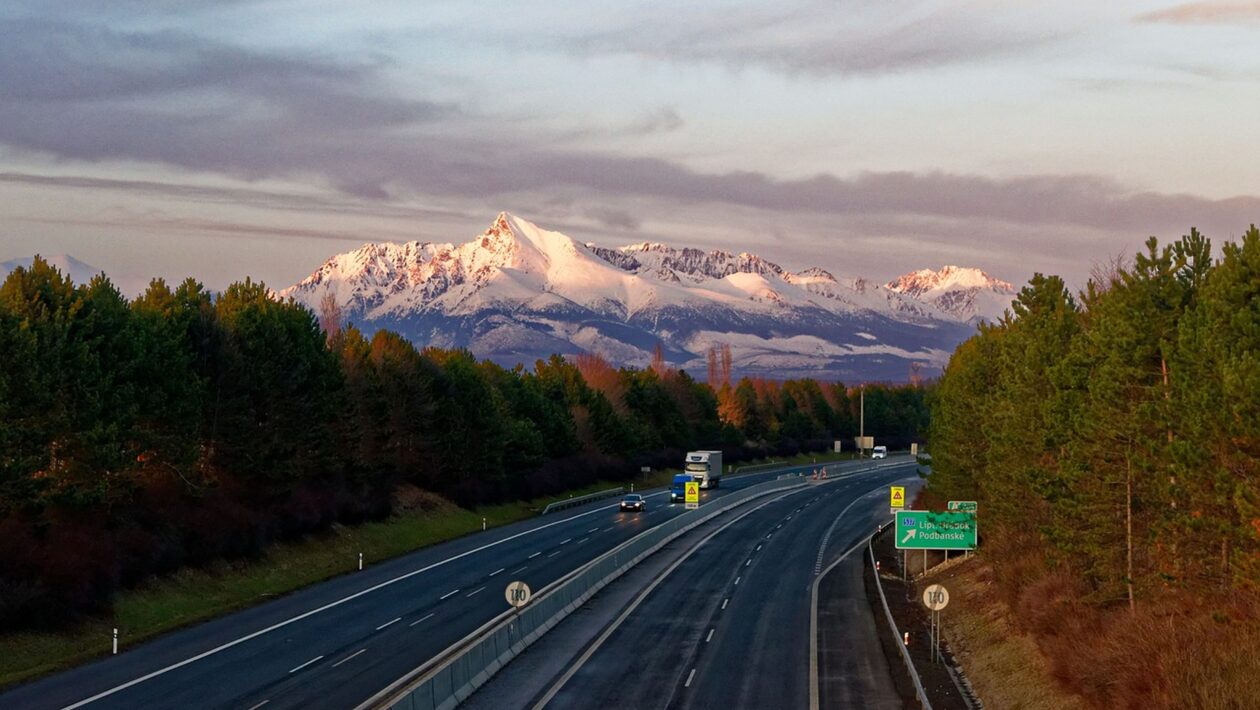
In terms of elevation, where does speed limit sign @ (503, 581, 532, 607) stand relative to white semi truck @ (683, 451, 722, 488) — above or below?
above

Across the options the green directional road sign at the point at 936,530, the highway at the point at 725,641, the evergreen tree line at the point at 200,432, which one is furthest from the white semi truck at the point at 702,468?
the green directional road sign at the point at 936,530

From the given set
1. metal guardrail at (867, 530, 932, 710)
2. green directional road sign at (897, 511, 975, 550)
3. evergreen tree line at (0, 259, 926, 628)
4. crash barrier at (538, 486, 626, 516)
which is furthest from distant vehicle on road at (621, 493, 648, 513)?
green directional road sign at (897, 511, 975, 550)

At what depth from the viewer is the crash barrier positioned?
10088 cm

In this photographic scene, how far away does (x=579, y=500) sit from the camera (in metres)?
107

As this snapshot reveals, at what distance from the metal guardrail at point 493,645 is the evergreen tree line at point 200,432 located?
620 inches

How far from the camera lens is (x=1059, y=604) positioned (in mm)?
38000

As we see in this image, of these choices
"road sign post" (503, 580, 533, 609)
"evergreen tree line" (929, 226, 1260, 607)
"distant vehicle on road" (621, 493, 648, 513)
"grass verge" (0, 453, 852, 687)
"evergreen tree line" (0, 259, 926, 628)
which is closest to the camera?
"evergreen tree line" (929, 226, 1260, 607)

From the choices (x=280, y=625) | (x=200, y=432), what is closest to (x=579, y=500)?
(x=200, y=432)

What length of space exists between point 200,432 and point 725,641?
30.7 m

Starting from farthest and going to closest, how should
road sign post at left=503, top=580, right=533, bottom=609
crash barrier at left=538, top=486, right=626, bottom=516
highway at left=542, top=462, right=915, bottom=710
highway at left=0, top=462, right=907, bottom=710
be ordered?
1. crash barrier at left=538, top=486, right=626, bottom=516
2. road sign post at left=503, top=580, right=533, bottom=609
3. highway at left=542, top=462, right=915, bottom=710
4. highway at left=0, top=462, right=907, bottom=710

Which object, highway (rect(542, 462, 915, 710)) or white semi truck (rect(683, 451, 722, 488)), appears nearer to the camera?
highway (rect(542, 462, 915, 710))

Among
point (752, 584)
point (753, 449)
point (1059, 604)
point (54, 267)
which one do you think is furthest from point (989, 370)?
point (753, 449)

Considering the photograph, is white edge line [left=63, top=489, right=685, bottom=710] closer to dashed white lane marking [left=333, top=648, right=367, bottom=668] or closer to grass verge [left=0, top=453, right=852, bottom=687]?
grass verge [left=0, top=453, right=852, bottom=687]

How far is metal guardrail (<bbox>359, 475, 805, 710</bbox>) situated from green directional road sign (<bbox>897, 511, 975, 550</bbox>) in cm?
1367
